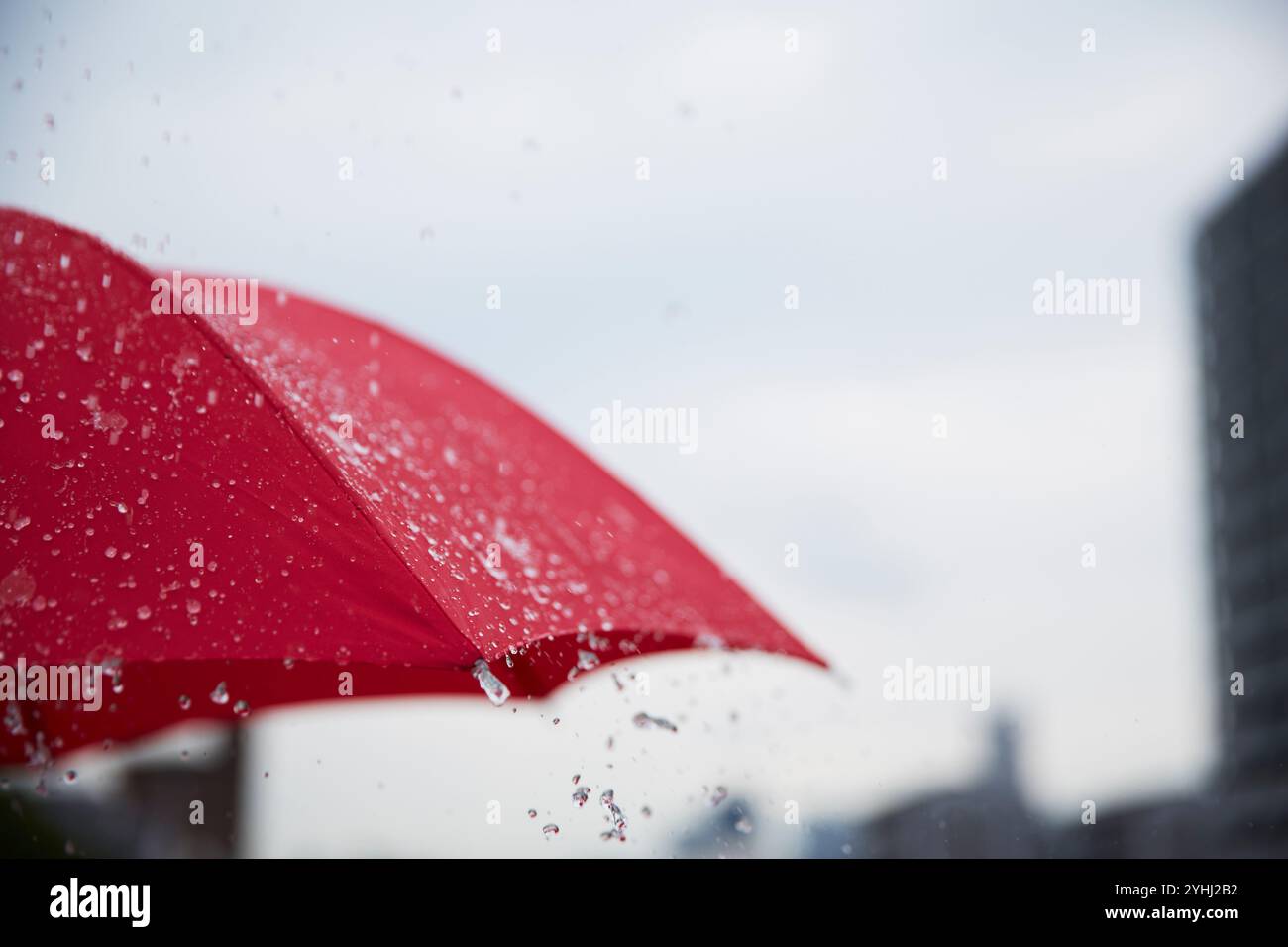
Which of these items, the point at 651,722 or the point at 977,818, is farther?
the point at 977,818

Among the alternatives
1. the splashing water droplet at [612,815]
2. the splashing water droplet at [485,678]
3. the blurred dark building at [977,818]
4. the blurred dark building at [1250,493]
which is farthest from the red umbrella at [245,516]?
the blurred dark building at [977,818]

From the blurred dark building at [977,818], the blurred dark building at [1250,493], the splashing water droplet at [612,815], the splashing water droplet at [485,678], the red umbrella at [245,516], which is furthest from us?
the blurred dark building at [977,818]

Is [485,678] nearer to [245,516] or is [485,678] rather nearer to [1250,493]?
[245,516]

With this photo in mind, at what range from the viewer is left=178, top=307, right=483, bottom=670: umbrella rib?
1.54 m

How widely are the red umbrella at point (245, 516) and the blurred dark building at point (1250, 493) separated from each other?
80037 mm

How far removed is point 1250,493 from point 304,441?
8915cm

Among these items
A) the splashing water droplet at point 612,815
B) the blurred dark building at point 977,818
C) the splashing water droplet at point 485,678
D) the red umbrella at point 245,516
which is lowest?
the blurred dark building at point 977,818

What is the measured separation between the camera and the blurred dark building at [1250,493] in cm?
7425

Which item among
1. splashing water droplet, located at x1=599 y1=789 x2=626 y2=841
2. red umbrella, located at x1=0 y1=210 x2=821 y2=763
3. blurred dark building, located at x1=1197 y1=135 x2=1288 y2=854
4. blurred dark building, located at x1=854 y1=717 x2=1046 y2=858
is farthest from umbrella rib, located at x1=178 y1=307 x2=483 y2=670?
blurred dark building, located at x1=854 y1=717 x2=1046 y2=858

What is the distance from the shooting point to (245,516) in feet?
5.50

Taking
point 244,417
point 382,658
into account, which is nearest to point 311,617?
point 382,658

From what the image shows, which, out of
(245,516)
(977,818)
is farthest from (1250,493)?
(245,516)

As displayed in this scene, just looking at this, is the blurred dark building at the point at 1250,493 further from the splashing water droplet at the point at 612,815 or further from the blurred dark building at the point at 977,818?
the splashing water droplet at the point at 612,815
